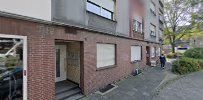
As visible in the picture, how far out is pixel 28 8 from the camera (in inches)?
247

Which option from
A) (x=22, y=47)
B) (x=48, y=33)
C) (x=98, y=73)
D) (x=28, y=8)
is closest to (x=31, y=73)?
(x=22, y=47)

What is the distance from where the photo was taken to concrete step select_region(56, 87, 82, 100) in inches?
324

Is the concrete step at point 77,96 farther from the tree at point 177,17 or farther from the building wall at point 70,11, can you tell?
the tree at point 177,17

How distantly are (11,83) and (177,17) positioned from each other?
41.1m

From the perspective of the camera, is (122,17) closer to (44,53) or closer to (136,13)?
(136,13)

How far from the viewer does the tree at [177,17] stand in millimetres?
39875

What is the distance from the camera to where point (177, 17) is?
42.2 meters

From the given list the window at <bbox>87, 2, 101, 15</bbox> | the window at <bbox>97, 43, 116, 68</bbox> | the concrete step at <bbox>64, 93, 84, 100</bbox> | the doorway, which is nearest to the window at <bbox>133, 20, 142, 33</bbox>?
the window at <bbox>97, 43, 116, 68</bbox>

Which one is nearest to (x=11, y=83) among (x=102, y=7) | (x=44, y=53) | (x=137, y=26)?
(x=44, y=53)

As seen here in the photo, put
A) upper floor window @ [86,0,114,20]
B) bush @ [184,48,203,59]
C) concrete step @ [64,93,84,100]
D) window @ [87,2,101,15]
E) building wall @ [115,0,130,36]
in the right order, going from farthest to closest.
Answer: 1. bush @ [184,48,203,59]
2. building wall @ [115,0,130,36]
3. upper floor window @ [86,0,114,20]
4. window @ [87,2,101,15]
5. concrete step @ [64,93,84,100]

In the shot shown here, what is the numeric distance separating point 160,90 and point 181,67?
28.9ft

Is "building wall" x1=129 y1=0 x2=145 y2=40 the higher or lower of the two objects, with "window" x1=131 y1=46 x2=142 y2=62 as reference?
higher

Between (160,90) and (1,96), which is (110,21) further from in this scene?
(1,96)

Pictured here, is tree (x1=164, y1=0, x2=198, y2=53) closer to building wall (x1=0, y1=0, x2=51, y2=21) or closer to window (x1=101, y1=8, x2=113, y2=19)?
window (x1=101, y1=8, x2=113, y2=19)
